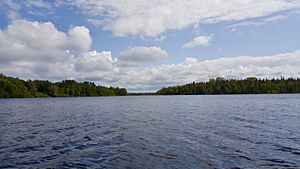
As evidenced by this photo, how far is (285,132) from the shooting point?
2914cm

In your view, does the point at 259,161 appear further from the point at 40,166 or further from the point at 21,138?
the point at 21,138

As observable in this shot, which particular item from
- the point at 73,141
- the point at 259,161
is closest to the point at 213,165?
the point at 259,161

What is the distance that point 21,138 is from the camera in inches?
1088

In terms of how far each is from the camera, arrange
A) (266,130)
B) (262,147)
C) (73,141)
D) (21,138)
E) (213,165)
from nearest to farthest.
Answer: (213,165) < (262,147) < (73,141) < (21,138) < (266,130)

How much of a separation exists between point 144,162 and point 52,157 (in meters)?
6.25

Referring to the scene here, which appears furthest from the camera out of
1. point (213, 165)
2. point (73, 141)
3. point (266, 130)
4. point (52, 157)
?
point (266, 130)

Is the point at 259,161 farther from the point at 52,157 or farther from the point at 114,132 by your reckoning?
the point at 114,132

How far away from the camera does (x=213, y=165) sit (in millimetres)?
17156

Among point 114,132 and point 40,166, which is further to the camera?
point 114,132

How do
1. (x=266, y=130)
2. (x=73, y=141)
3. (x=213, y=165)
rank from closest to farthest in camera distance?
1. (x=213, y=165)
2. (x=73, y=141)
3. (x=266, y=130)

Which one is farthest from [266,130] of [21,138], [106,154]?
[21,138]

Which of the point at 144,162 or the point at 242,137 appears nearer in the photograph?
the point at 144,162

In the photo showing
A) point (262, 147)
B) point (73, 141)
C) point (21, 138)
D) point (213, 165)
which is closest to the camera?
point (213, 165)

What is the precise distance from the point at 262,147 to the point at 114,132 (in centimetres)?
1511
